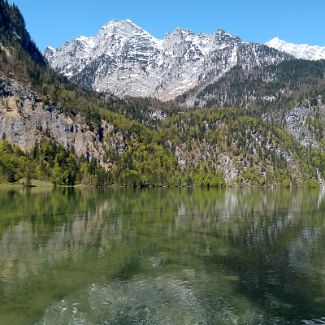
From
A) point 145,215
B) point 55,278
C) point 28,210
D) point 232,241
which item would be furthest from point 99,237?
point 28,210

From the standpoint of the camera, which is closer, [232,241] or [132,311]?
[132,311]

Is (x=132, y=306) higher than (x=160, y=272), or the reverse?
(x=160, y=272)

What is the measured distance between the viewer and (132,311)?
40.5 metres

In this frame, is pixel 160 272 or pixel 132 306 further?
pixel 160 272

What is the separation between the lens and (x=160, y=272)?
55062 millimetres

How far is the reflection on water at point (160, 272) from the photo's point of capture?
132ft

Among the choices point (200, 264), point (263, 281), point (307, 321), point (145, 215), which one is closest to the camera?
point (307, 321)

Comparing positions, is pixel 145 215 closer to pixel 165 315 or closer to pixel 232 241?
pixel 232 241

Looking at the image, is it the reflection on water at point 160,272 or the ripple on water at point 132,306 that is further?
the reflection on water at point 160,272

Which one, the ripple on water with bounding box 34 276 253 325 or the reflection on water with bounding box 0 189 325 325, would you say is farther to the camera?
the reflection on water with bounding box 0 189 325 325

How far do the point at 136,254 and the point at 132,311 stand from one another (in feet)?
82.2

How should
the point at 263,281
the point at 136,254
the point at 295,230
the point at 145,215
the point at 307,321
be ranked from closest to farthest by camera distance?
the point at 307,321 → the point at 263,281 → the point at 136,254 → the point at 295,230 → the point at 145,215

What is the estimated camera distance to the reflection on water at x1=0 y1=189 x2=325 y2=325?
132 ft

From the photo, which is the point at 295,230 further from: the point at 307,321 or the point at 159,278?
the point at 307,321
